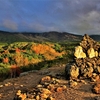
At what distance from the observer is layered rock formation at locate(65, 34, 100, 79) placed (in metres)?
23.4

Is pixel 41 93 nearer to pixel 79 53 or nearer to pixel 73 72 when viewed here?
pixel 73 72

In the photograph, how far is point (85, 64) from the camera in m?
24.0

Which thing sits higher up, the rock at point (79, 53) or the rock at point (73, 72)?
the rock at point (79, 53)

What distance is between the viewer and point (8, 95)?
66.4ft

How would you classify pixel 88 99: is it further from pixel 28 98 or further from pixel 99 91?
pixel 28 98

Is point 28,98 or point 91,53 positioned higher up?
point 91,53

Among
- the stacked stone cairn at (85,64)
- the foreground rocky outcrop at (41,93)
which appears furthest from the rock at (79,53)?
the foreground rocky outcrop at (41,93)

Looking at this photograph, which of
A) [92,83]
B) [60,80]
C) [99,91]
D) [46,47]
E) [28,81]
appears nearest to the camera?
[99,91]

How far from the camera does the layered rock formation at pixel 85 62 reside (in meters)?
23.4

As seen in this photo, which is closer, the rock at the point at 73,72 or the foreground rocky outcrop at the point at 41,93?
the foreground rocky outcrop at the point at 41,93

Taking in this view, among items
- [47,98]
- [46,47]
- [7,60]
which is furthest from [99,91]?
[46,47]

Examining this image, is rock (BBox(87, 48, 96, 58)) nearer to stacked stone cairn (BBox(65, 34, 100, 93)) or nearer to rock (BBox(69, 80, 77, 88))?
stacked stone cairn (BBox(65, 34, 100, 93))

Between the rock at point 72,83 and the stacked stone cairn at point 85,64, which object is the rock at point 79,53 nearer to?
the stacked stone cairn at point 85,64

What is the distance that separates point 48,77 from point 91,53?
522 cm
